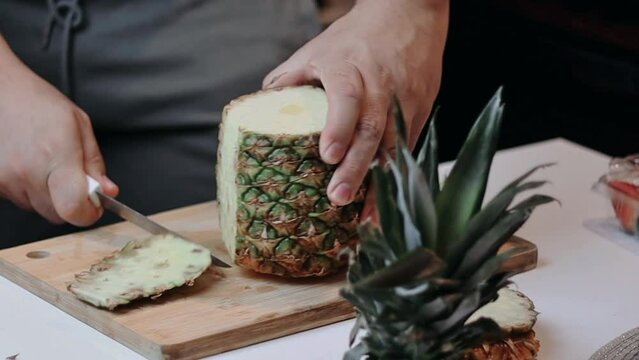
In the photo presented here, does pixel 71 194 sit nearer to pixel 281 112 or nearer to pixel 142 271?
pixel 142 271

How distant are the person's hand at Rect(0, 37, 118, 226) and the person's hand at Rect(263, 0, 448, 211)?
27cm

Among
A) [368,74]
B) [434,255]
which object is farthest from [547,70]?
[434,255]

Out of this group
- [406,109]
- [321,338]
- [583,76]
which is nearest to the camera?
Answer: [321,338]

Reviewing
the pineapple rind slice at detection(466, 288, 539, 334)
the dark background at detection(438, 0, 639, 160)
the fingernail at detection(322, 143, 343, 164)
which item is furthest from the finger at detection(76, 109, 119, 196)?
the dark background at detection(438, 0, 639, 160)

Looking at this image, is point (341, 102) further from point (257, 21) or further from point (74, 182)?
point (257, 21)

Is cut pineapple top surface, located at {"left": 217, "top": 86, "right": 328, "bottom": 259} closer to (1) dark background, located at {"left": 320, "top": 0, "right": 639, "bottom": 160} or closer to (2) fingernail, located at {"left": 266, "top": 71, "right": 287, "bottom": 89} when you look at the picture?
(2) fingernail, located at {"left": 266, "top": 71, "right": 287, "bottom": 89}

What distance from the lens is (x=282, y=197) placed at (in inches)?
56.9

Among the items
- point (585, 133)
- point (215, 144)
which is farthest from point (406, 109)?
point (585, 133)

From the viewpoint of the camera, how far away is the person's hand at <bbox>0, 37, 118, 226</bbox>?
5.19ft

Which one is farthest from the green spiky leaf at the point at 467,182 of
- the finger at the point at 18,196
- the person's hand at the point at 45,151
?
the finger at the point at 18,196

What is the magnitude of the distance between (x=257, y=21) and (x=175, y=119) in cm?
22

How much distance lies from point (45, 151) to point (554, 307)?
0.70m

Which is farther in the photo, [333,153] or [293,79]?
[293,79]

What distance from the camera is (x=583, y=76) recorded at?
2.95m
